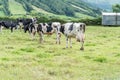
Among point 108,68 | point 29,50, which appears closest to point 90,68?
point 108,68

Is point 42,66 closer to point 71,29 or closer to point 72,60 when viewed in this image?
point 72,60

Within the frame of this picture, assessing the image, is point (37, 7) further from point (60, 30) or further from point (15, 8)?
point (60, 30)

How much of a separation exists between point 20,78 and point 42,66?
288cm

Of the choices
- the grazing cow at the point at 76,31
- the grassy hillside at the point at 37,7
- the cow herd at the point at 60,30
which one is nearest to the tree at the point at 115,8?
the cow herd at the point at 60,30

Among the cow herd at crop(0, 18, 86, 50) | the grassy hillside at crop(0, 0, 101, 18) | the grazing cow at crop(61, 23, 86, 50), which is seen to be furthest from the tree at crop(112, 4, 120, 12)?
the grazing cow at crop(61, 23, 86, 50)

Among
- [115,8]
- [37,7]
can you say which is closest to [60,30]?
[115,8]

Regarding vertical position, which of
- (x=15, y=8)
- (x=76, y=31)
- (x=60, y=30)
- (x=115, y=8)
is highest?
(x=115, y=8)

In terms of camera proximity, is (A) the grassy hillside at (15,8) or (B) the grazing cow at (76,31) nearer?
(B) the grazing cow at (76,31)

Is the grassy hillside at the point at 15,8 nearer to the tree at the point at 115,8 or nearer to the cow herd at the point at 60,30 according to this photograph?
the tree at the point at 115,8

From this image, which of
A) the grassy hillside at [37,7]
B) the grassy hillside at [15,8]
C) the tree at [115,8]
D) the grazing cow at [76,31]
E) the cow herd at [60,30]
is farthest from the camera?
the grassy hillside at [37,7]

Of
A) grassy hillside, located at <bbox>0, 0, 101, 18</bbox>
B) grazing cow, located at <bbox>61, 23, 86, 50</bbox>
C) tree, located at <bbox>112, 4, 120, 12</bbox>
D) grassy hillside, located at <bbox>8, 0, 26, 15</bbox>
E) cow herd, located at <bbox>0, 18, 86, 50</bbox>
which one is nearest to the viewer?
grazing cow, located at <bbox>61, 23, 86, 50</bbox>

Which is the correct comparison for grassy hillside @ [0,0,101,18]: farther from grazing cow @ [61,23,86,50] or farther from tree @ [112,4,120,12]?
grazing cow @ [61,23,86,50]

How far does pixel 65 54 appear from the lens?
20.6 metres

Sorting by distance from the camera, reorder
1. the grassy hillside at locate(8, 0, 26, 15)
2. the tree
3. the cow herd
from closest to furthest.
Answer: the cow herd < the tree < the grassy hillside at locate(8, 0, 26, 15)
